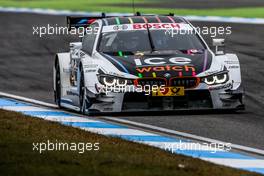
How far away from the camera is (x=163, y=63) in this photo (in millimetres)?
14625

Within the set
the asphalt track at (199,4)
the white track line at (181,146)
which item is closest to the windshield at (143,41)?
the white track line at (181,146)

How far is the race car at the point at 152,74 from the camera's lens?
14.3 m

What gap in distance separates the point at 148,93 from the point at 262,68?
22.5ft

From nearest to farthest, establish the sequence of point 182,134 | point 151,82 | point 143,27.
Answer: point 182,134
point 151,82
point 143,27

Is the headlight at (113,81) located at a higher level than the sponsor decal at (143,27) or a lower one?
lower

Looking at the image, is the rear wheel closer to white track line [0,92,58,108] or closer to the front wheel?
white track line [0,92,58,108]

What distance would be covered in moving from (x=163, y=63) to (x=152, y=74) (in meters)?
0.36

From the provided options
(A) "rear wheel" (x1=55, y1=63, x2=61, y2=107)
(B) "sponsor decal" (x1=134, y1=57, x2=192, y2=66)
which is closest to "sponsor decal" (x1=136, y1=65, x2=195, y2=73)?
(B) "sponsor decal" (x1=134, y1=57, x2=192, y2=66)

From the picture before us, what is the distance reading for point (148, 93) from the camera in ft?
46.9

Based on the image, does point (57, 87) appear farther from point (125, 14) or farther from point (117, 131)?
point (125, 14)

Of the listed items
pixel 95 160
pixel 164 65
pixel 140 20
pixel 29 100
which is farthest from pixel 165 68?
pixel 95 160

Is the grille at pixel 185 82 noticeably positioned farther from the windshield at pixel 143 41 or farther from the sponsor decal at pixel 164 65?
the windshield at pixel 143 41

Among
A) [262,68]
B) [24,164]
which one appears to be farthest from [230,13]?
[24,164]

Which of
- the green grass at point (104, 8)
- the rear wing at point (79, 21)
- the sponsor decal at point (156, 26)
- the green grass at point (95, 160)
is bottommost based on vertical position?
the green grass at point (104, 8)
